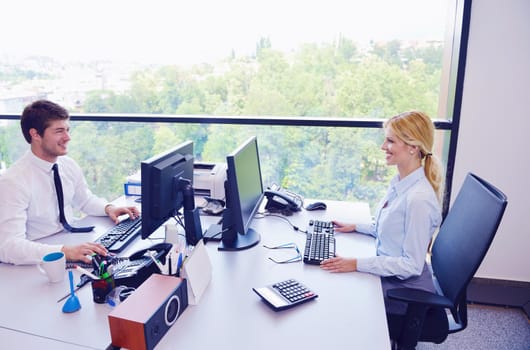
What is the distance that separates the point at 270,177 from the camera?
8.97 ft

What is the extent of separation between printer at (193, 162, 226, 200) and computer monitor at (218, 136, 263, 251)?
1.15 feet

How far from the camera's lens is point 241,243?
1.70 m

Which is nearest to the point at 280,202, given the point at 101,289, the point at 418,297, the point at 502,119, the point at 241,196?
the point at 241,196

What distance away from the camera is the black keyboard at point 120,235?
1643mm

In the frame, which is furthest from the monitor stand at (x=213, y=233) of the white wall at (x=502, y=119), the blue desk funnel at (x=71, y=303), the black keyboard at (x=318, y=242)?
the white wall at (x=502, y=119)

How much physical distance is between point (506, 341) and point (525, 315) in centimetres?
34

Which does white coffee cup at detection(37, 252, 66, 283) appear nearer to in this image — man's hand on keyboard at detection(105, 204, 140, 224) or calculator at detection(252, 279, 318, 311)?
man's hand on keyboard at detection(105, 204, 140, 224)

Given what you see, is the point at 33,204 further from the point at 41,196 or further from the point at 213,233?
the point at 213,233

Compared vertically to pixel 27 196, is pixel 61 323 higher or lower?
lower

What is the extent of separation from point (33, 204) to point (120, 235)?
0.44 m

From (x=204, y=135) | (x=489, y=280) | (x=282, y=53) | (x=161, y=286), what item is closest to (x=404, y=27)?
(x=282, y=53)

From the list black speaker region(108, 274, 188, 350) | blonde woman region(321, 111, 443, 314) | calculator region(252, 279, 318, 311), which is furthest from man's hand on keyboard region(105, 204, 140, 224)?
blonde woman region(321, 111, 443, 314)

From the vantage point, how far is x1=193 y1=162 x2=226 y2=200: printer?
2205mm

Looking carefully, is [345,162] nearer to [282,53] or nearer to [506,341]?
[282,53]
